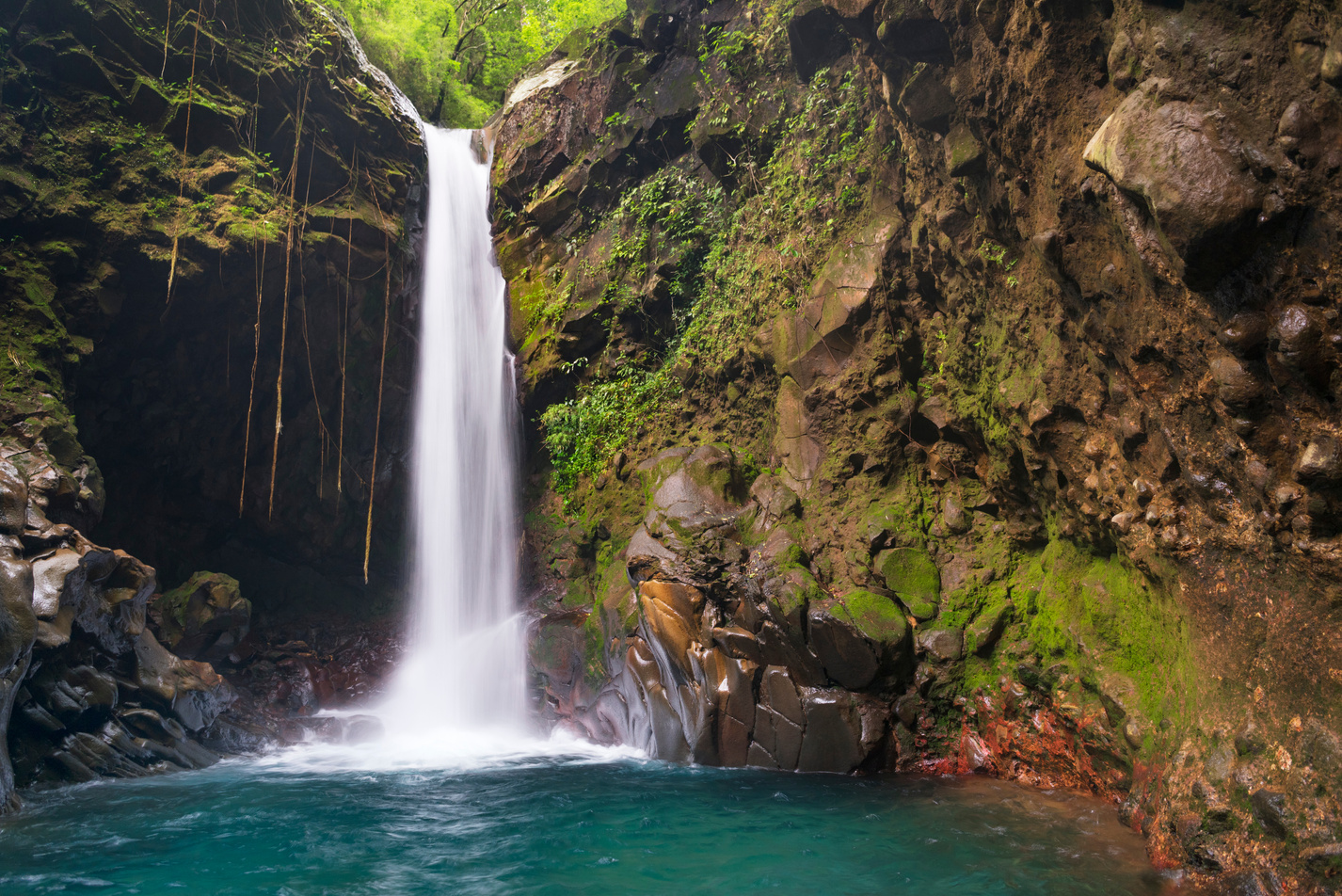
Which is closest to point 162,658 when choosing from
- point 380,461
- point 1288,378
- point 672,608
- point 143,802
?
point 143,802

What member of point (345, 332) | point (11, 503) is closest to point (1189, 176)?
point (11, 503)

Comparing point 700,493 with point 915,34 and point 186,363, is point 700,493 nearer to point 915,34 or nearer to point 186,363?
point 915,34

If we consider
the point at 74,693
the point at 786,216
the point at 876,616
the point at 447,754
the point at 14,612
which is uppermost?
the point at 786,216

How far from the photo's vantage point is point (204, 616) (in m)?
11.0

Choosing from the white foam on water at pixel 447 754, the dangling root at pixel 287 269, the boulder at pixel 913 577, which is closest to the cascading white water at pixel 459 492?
the white foam on water at pixel 447 754

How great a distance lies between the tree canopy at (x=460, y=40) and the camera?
17094 mm

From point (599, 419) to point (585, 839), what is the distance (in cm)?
723

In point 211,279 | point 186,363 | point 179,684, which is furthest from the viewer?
point 186,363

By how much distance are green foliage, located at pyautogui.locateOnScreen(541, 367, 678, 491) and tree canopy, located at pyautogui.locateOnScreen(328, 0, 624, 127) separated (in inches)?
393

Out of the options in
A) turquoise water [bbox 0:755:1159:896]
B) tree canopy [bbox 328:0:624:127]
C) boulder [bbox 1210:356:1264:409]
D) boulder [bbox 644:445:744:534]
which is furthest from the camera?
tree canopy [bbox 328:0:624:127]

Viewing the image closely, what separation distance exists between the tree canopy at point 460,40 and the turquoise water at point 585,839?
53.4ft

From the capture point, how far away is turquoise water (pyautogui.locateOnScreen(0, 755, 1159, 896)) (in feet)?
15.3

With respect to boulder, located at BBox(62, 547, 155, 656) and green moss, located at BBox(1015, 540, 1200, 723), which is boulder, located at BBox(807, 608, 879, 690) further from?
boulder, located at BBox(62, 547, 155, 656)

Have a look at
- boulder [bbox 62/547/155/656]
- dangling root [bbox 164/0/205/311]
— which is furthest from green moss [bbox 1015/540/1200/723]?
dangling root [bbox 164/0/205/311]
